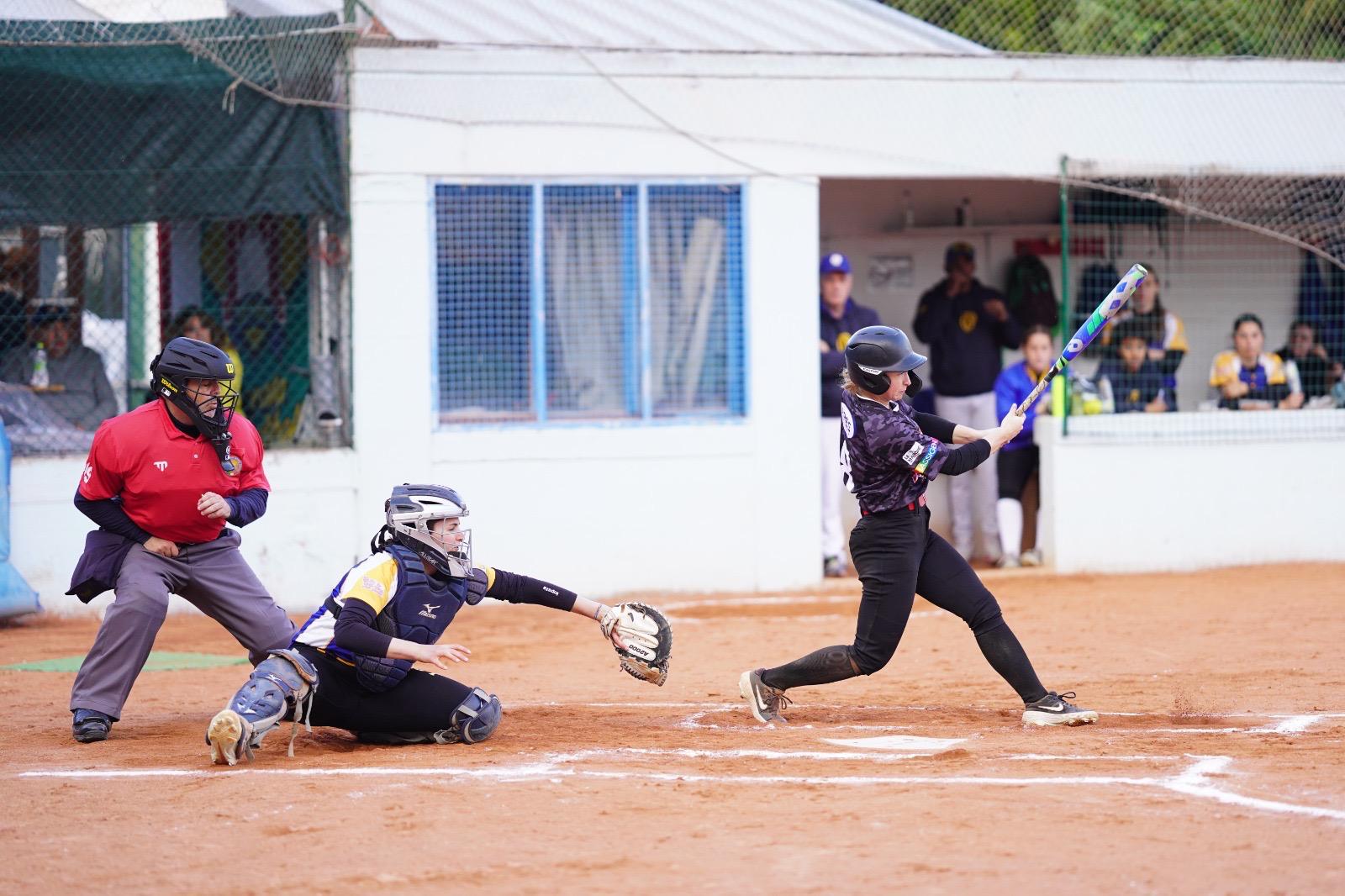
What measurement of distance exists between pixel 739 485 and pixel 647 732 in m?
5.29

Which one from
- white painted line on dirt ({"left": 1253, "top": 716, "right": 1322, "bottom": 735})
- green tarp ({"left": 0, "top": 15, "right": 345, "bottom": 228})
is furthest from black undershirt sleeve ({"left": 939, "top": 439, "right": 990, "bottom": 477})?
Answer: green tarp ({"left": 0, "top": 15, "right": 345, "bottom": 228})

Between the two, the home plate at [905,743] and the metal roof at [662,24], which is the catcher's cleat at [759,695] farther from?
the metal roof at [662,24]

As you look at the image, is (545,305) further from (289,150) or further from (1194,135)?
(1194,135)

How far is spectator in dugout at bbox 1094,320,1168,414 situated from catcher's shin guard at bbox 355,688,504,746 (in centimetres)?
768

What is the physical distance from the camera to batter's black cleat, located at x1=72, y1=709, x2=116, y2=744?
6707mm

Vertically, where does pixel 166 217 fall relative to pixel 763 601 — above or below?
above

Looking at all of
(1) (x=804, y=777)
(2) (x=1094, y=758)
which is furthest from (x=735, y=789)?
(2) (x=1094, y=758)

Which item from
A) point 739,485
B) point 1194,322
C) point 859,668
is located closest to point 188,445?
point 859,668

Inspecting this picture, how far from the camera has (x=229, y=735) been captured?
19.5ft

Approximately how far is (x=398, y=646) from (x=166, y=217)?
614cm

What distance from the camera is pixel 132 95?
10883 mm

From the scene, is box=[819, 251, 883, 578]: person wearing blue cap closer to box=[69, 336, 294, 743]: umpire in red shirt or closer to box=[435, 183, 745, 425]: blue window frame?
box=[435, 183, 745, 425]: blue window frame

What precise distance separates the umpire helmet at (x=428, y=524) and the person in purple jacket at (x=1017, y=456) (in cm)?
706

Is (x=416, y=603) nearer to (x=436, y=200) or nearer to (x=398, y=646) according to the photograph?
(x=398, y=646)
